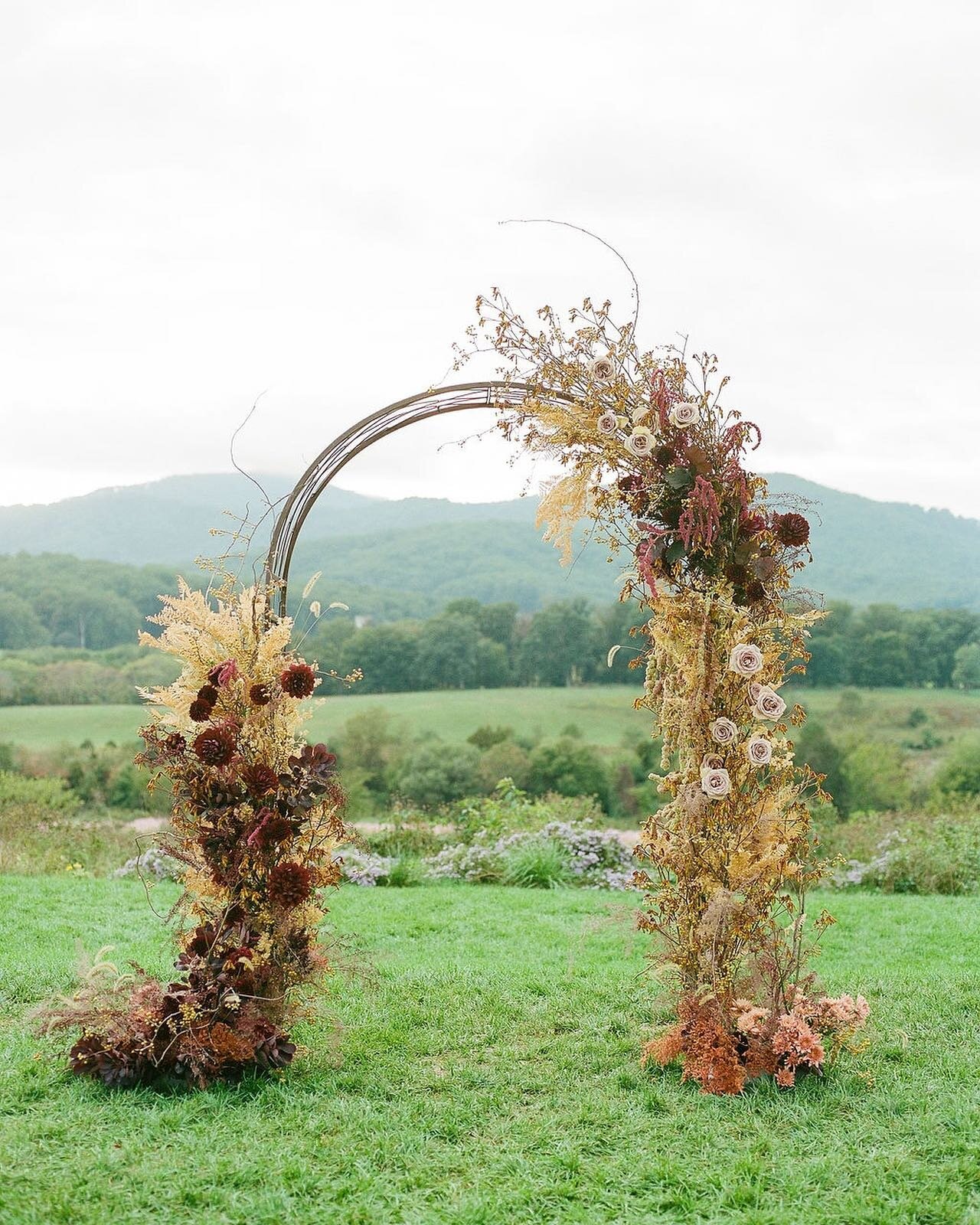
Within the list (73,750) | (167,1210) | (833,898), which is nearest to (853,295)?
(833,898)

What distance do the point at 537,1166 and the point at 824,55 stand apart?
776 centimetres

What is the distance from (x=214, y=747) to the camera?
12.5 ft

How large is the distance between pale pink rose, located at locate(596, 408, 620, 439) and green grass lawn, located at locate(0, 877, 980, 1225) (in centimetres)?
204

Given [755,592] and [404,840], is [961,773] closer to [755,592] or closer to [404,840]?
[404,840]

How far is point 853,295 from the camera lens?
13.0 m

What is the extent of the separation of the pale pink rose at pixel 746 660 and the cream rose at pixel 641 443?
35.2 inches

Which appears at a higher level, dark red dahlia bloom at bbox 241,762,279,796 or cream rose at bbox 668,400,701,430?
cream rose at bbox 668,400,701,430

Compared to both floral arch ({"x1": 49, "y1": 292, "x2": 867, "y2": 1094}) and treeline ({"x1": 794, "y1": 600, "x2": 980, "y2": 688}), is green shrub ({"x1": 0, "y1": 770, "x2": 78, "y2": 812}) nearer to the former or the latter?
floral arch ({"x1": 49, "y1": 292, "x2": 867, "y2": 1094})

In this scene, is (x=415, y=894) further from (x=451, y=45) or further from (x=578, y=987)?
(x=451, y=45)

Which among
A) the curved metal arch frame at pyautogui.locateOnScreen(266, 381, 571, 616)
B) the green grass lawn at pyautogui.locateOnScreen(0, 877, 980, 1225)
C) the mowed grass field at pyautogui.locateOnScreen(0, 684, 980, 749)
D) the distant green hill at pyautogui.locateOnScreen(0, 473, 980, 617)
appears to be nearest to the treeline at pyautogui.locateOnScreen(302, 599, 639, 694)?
the mowed grass field at pyautogui.locateOnScreen(0, 684, 980, 749)

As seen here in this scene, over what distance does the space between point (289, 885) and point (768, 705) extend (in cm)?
205

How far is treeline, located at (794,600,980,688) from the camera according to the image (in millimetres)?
26062

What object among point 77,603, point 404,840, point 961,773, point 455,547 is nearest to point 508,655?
point 455,547

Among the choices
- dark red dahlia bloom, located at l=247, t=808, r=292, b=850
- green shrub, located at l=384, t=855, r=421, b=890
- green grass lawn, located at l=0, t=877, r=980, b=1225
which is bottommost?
green shrub, located at l=384, t=855, r=421, b=890
